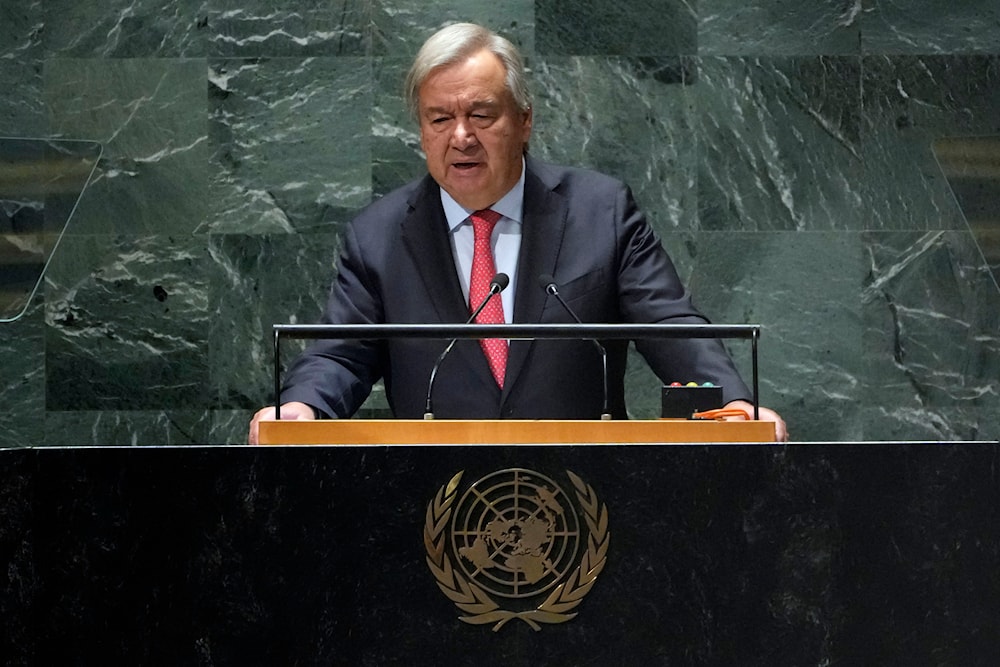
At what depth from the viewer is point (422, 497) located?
2318mm

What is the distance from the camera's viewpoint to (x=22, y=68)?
520cm

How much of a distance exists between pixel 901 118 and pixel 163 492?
366 cm

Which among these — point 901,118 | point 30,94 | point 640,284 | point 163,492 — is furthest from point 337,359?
point 901,118

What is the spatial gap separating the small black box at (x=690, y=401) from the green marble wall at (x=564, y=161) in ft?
8.03

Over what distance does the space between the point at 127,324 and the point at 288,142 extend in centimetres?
86

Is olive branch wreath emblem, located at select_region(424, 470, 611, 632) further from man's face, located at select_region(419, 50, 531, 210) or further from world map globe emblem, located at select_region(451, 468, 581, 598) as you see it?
man's face, located at select_region(419, 50, 531, 210)

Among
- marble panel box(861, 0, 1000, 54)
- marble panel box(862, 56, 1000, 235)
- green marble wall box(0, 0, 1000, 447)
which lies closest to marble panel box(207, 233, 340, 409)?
green marble wall box(0, 0, 1000, 447)

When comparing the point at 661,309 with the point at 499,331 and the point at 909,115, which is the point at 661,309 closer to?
the point at 499,331

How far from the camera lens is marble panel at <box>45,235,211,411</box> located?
5.18 metres

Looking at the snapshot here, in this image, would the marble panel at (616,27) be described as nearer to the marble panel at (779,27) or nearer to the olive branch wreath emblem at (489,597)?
the marble panel at (779,27)

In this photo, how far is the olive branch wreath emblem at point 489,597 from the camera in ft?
7.55

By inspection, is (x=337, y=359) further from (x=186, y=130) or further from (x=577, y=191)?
(x=186, y=130)

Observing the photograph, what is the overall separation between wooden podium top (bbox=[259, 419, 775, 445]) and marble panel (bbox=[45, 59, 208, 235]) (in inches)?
114

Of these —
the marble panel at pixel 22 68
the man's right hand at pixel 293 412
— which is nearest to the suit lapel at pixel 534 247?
the man's right hand at pixel 293 412
